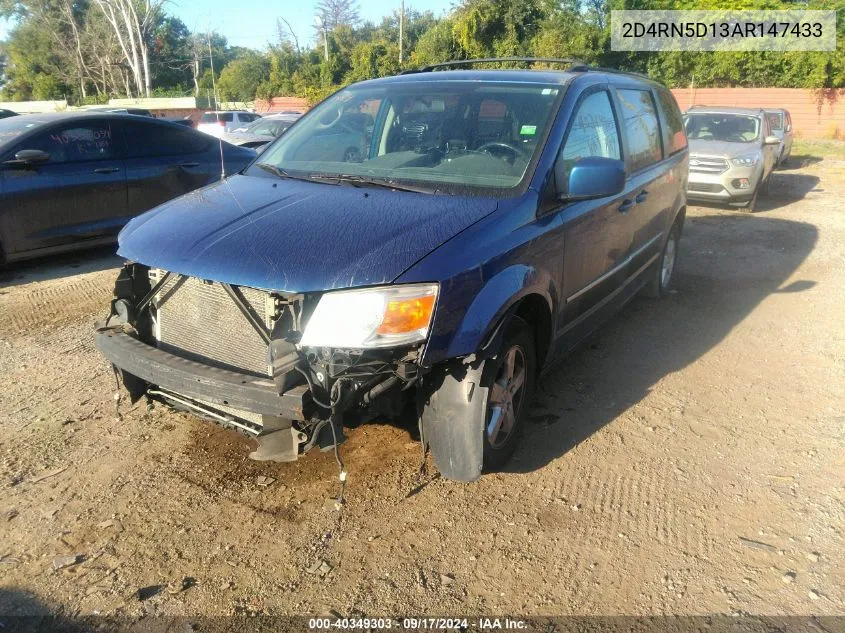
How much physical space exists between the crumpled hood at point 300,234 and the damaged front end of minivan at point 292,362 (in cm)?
9

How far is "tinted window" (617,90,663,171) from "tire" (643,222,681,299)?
109cm

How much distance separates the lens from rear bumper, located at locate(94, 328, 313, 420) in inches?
102

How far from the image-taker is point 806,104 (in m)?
27.5

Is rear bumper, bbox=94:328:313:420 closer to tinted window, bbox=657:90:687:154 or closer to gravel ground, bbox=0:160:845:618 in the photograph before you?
gravel ground, bbox=0:160:845:618

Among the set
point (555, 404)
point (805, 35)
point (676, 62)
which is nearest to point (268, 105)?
point (676, 62)

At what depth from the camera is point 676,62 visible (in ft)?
101

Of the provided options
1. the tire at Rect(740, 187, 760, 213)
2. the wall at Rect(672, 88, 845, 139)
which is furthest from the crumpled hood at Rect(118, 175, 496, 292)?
the wall at Rect(672, 88, 845, 139)

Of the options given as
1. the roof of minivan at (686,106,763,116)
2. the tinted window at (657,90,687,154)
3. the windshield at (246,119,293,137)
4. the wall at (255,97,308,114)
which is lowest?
the tinted window at (657,90,687,154)

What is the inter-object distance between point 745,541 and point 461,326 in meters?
1.58

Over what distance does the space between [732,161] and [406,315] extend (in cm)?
987

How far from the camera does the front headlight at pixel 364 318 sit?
258cm

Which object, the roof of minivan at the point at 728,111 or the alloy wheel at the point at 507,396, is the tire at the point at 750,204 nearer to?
the roof of minivan at the point at 728,111

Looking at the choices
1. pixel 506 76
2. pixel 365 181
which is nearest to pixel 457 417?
pixel 365 181

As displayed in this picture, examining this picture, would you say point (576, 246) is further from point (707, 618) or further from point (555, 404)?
point (707, 618)
